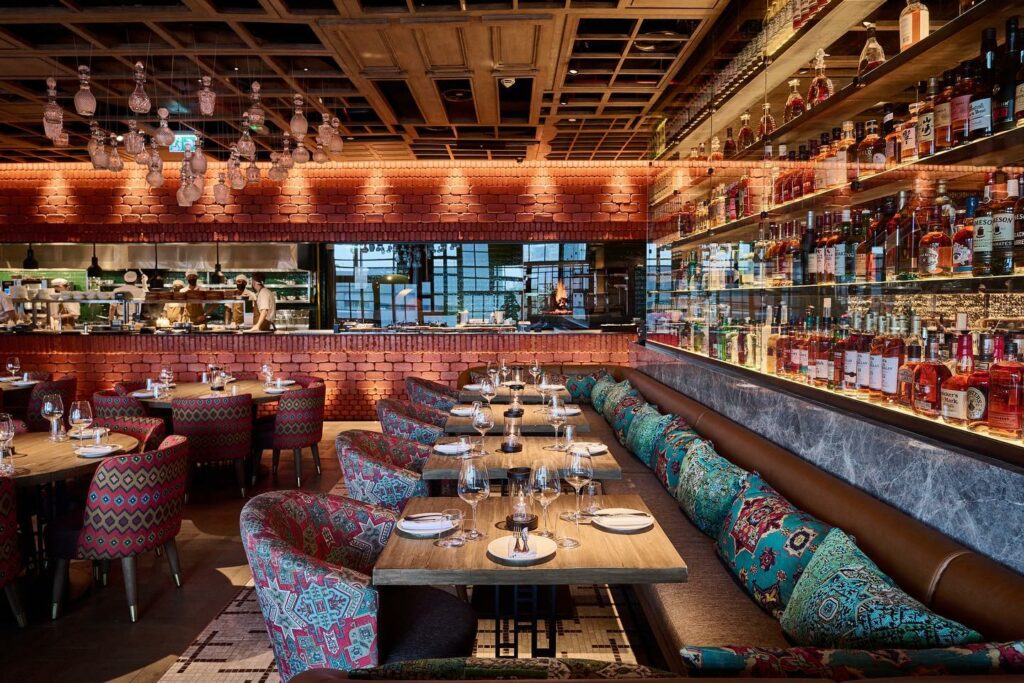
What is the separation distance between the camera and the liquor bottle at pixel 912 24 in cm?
249

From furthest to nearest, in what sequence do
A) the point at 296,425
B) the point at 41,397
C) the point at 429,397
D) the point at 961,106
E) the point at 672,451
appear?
the point at 429,397, the point at 296,425, the point at 41,397, the point at 672,451, the point at 961,106

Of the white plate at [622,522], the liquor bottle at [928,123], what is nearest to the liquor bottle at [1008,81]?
the liquor bottle at [928,123]

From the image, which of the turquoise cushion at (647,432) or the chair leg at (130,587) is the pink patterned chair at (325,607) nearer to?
the chair leg at (130,587)

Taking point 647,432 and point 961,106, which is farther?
point 647,432

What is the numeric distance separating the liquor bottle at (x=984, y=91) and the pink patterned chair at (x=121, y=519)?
148 inches

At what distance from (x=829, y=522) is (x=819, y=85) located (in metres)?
2.12

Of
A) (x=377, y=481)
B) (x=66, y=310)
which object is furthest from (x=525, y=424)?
(x=66, y=310)

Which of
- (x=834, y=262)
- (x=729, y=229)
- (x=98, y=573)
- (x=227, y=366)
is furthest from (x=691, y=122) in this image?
(x=227, y=366)

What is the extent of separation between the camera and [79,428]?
4.28 m

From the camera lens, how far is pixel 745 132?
4559 millimetres

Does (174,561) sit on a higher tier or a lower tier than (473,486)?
lower

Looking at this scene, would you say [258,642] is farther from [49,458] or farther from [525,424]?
[525,424]

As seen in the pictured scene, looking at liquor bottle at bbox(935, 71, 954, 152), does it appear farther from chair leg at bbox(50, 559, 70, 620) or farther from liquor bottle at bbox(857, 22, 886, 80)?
chair leg at bbox(50, 559, 70, 620)

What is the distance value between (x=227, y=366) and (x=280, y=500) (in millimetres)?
7148
